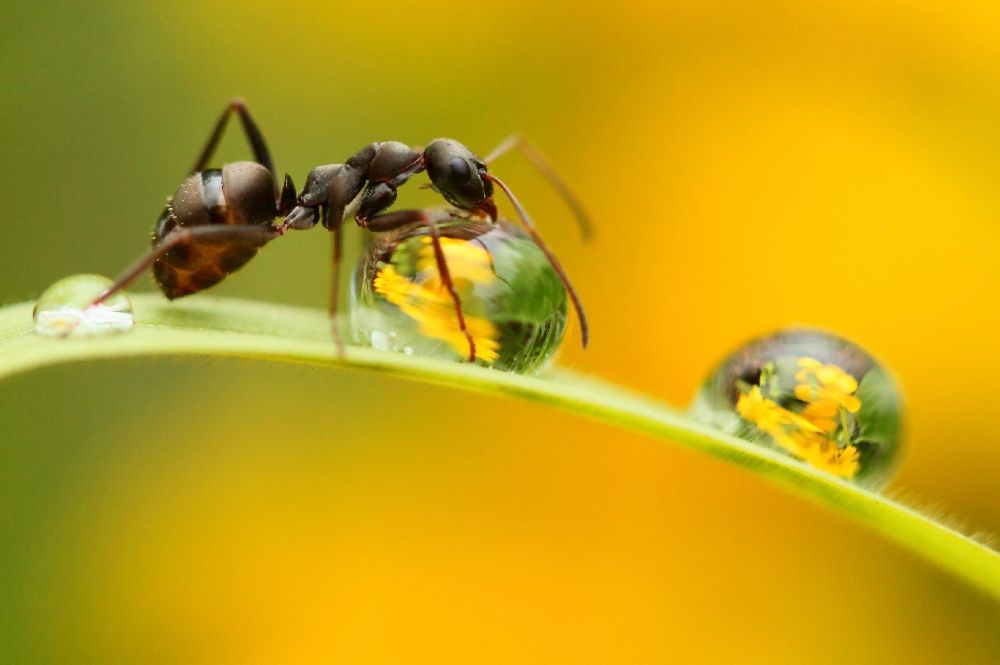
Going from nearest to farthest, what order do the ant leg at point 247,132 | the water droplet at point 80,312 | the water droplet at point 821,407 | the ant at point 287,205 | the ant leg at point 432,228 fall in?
the water droplet at point 80,312, the water droplet at point 821,407, the ant leg at point 432,228, the ant at point 287,205, the ant leg at point 247,132

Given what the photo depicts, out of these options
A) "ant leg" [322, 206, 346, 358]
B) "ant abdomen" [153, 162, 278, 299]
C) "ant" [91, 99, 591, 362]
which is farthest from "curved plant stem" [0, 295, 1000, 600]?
"ant abdomen" [153, 162, 278, 299]

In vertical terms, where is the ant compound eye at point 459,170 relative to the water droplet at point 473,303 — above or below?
above

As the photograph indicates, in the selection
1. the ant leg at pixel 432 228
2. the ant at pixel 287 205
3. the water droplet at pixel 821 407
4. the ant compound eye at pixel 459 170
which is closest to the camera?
the water droplet at pixel 821 407

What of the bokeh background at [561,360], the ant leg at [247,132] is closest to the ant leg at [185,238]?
the ant leg at [247,132]

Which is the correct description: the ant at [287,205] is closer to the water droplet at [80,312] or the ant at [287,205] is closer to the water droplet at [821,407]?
the water droplet at [80,312]

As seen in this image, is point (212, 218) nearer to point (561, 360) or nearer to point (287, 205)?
point (287, 205)

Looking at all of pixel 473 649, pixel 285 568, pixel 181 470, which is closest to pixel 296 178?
pixel 181 470

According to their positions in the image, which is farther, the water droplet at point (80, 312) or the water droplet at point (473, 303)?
the water droplet at point (473, 303)

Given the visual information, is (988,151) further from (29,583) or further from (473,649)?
(29,583)
